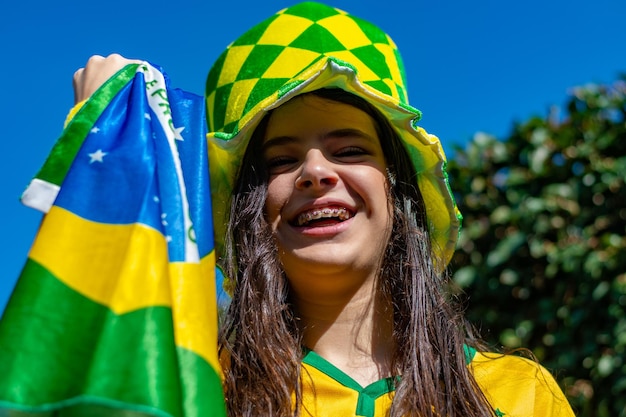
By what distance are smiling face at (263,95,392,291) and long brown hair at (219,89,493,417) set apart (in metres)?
0.04

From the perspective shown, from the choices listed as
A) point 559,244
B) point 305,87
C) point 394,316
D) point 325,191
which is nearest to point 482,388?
point 394,316

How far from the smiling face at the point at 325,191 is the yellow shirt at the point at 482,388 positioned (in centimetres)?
27

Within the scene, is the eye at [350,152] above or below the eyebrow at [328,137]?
below

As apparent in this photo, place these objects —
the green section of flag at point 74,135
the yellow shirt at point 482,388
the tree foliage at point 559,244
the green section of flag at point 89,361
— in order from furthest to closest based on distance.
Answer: the tree foliage at point 559,244, the yellow shirt at point 482,388, the green section of flag at point 74,135, the green section of flag at point 89,361

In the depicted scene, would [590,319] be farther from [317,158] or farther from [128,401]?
[128,401]

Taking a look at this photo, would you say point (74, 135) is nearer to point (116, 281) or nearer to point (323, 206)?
point (116, 281)

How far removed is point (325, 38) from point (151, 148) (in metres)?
0.84

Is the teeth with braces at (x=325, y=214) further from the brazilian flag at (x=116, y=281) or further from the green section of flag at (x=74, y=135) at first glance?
the green section of flag at (x=74, y=135)

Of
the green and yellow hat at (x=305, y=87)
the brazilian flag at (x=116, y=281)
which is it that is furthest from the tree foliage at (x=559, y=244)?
the brazilian flag at (x=116, y=281)

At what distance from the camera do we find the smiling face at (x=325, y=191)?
7.32 feet

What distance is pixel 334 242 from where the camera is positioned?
222 cm

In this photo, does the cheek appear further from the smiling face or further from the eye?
the eye

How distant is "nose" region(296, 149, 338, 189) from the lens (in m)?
2.22

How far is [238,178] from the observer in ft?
7.91
